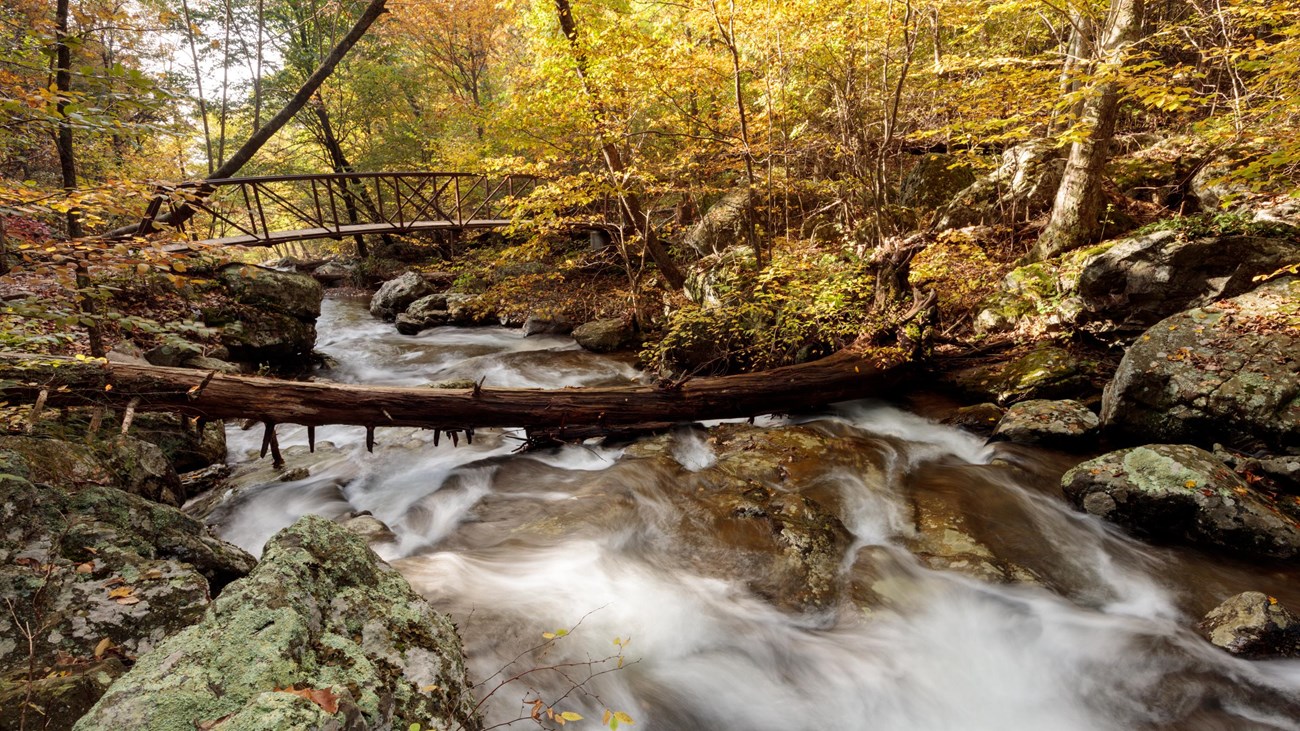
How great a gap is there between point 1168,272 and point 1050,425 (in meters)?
2.48

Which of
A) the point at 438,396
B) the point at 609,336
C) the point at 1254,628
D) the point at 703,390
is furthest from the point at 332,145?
the point at 1254,628

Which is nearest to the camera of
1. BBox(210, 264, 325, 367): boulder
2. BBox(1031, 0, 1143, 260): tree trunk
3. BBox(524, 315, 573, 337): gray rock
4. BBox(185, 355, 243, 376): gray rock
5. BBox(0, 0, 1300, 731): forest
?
BBox(0, 0, 1300, 731): forest

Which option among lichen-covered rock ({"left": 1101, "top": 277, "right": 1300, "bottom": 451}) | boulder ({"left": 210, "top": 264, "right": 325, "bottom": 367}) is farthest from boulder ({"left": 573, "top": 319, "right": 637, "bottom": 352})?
lichen-covered rock ({"left": 1101, "top": 277, "right": 1300, "bottom": 451})

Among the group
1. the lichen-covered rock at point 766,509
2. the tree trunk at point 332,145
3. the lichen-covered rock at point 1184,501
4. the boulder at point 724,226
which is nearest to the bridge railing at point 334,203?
the tree trunk at point 332,145

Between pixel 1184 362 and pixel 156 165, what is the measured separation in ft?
76.3

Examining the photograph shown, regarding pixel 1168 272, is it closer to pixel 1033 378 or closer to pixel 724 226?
pixel 1033 378

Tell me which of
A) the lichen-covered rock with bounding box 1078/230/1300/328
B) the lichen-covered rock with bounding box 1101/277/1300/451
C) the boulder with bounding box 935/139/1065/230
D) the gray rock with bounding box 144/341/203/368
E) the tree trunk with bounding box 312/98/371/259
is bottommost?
the gray rock with bounding box 144/341/203/368

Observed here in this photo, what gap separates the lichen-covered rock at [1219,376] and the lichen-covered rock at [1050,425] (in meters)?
0.21

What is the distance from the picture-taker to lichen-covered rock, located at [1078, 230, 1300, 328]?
19.7 ft

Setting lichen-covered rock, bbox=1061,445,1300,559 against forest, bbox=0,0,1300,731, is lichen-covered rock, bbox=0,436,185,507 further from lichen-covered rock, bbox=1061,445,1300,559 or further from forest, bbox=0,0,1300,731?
lichen-covered rock, bbox=1061,445,1300,559

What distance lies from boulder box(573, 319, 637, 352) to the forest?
0.08m

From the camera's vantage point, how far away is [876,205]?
7965 mm

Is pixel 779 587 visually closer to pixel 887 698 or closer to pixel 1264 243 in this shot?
pixel 887 698

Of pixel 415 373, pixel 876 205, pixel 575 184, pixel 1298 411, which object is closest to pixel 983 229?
pixel 876 205
